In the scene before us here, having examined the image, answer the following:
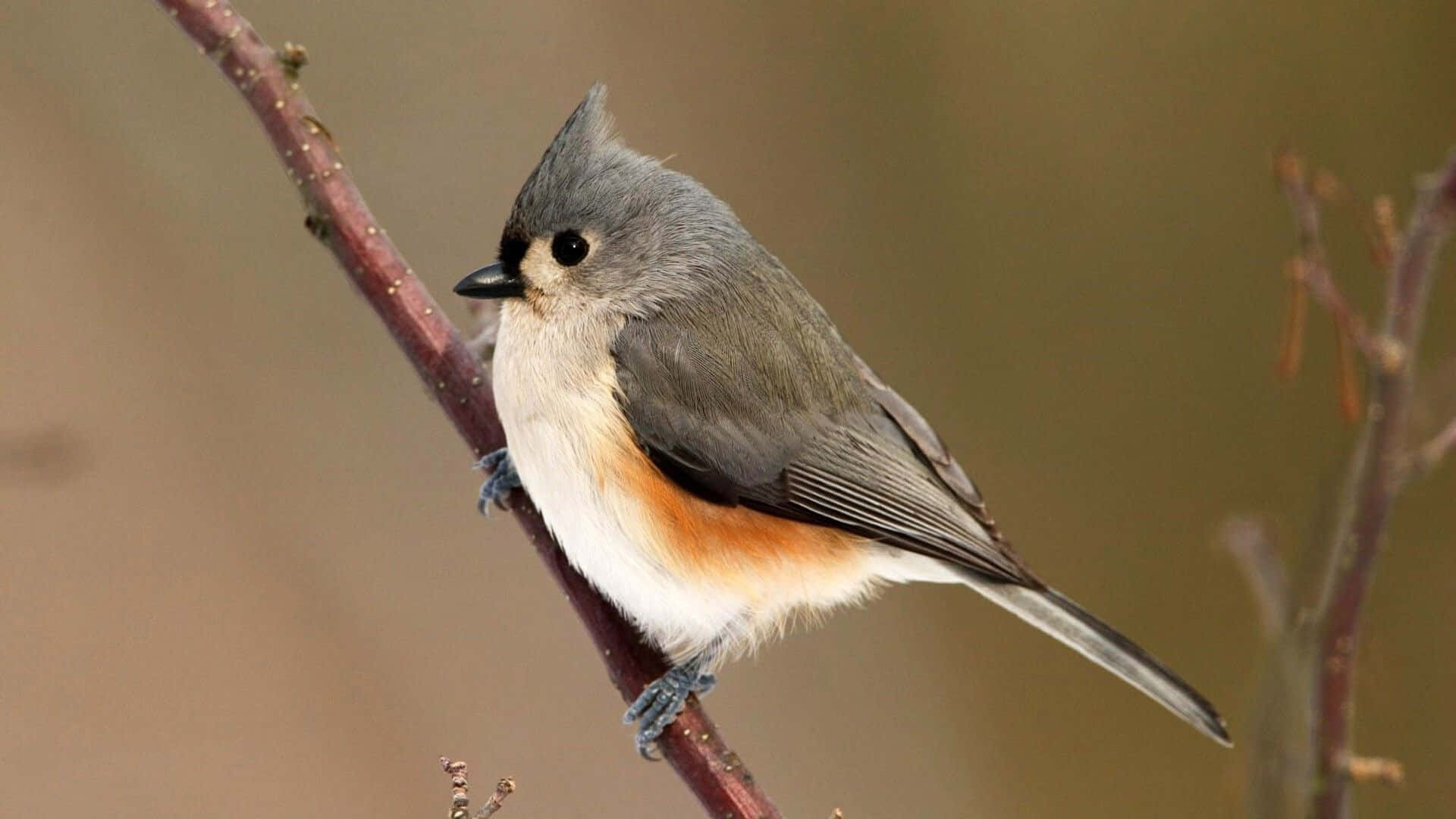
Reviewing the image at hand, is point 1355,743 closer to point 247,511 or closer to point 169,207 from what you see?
point 247,511

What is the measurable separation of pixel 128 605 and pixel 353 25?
56.9 inches

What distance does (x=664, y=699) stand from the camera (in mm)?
1682

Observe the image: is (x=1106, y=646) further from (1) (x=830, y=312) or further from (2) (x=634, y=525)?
(1) (x=830, y=312)

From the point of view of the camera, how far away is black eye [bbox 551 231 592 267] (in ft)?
6.03

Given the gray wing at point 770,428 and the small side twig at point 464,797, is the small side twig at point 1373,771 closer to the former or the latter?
the gray wing at point 770,428

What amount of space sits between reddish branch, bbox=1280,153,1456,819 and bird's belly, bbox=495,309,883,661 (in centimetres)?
71

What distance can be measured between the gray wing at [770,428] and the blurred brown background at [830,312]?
1.27 meters

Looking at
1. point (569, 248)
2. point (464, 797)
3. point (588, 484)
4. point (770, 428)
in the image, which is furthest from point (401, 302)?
point (464, 797)

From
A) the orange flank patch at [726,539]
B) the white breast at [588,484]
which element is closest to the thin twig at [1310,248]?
the orange flank patch at [726,539]

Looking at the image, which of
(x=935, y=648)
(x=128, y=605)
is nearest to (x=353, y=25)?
(x=128, y=605)

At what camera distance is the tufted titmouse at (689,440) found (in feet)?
5.76

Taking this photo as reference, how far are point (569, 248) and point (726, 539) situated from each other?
18.6 inches

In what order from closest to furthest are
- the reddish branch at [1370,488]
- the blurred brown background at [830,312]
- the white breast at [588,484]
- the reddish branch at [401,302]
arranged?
1. the reddish branch at [1370,488]
2. the reddish branch at [401,302]
3. the white breast at [588,484]
4. the blurred brown background at [830,312]

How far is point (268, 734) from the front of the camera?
2633mm
